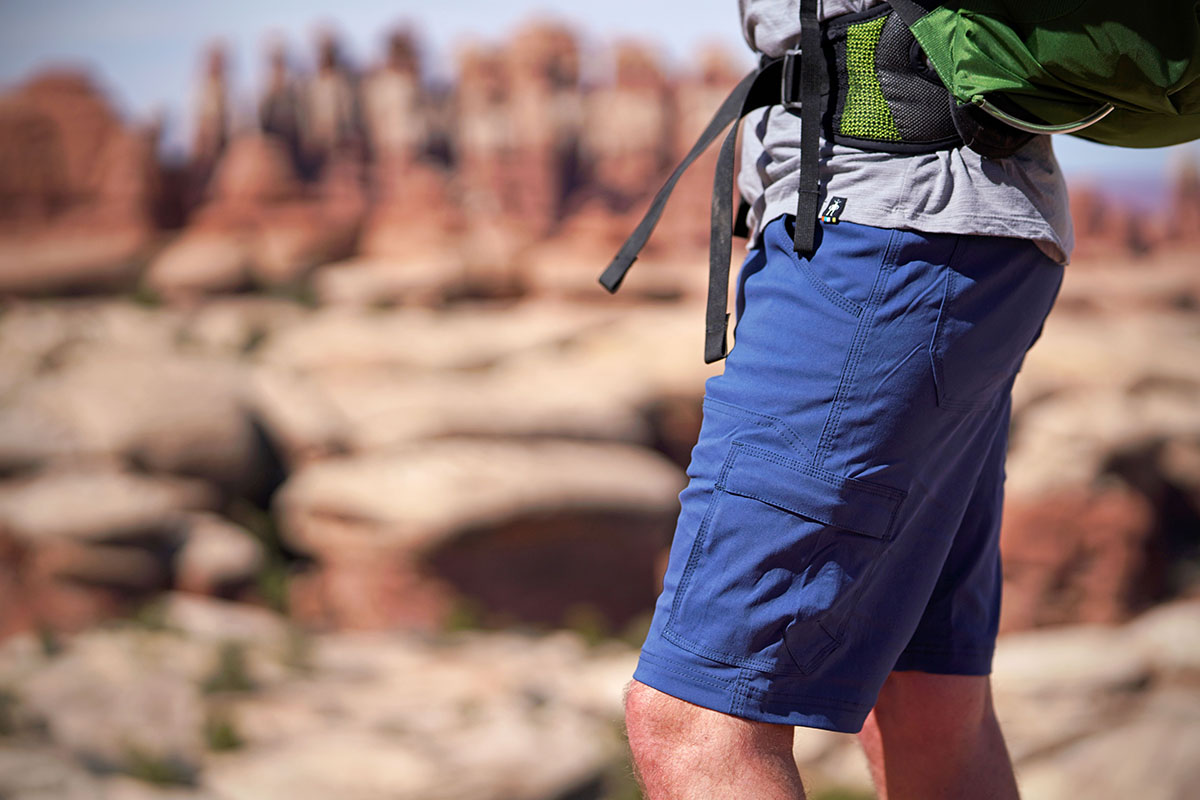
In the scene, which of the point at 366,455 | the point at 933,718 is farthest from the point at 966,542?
the point at 366,455

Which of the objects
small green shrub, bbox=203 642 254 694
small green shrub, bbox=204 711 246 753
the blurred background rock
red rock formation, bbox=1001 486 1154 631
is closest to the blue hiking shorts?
the blurred background rock

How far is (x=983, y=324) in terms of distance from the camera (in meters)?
1.20

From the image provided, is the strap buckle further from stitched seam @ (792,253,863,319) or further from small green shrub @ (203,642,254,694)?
small green shrub @ (203,642,254,694)

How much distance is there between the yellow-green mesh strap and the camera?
1199 mm

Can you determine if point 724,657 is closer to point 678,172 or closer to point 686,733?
point 686,733

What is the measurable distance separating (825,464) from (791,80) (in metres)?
0.48

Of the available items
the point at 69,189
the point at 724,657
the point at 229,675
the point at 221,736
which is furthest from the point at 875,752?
the point at 69,189

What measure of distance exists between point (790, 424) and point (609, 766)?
3.84m

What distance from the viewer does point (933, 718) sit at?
148cm

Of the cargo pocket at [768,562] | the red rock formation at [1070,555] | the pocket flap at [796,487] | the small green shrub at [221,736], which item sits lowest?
the red rock formation at [1070,555]

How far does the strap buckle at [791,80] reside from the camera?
1.26 m

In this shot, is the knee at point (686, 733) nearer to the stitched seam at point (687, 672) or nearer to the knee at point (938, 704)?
the stitched seam at point (687, 672)

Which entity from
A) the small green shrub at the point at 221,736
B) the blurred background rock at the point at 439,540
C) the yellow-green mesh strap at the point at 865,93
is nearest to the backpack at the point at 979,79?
the yellow-green mesh strap at the point at 865,93

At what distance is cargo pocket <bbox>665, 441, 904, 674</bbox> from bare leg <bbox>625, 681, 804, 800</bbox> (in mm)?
74
